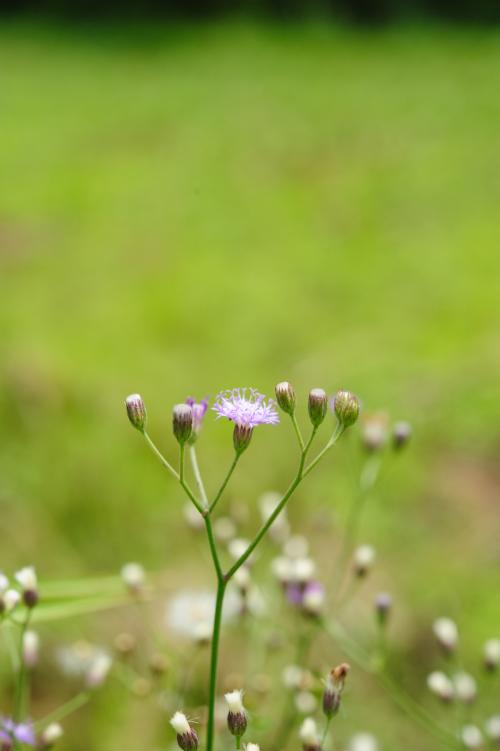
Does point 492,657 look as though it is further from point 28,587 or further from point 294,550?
point 28,587

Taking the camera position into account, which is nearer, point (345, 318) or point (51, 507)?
point (51, 507)

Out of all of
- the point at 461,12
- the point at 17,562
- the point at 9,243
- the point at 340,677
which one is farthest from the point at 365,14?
the point at 340,677

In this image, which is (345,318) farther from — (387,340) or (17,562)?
(17,562)

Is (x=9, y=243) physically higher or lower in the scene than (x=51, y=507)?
lower

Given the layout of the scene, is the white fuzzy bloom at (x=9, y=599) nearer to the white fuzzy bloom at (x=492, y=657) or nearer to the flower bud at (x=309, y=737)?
the flower bud at (x=309, y=737)

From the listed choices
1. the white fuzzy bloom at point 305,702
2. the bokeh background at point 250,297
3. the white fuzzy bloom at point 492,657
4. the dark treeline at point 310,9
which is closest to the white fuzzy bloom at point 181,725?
the white fuzzy bloom at point 305,702

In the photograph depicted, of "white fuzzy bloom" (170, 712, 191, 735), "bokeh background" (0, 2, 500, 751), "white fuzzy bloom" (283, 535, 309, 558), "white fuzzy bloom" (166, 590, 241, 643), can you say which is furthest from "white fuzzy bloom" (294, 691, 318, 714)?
"bokeh background" (0, 2, 500, 751)
